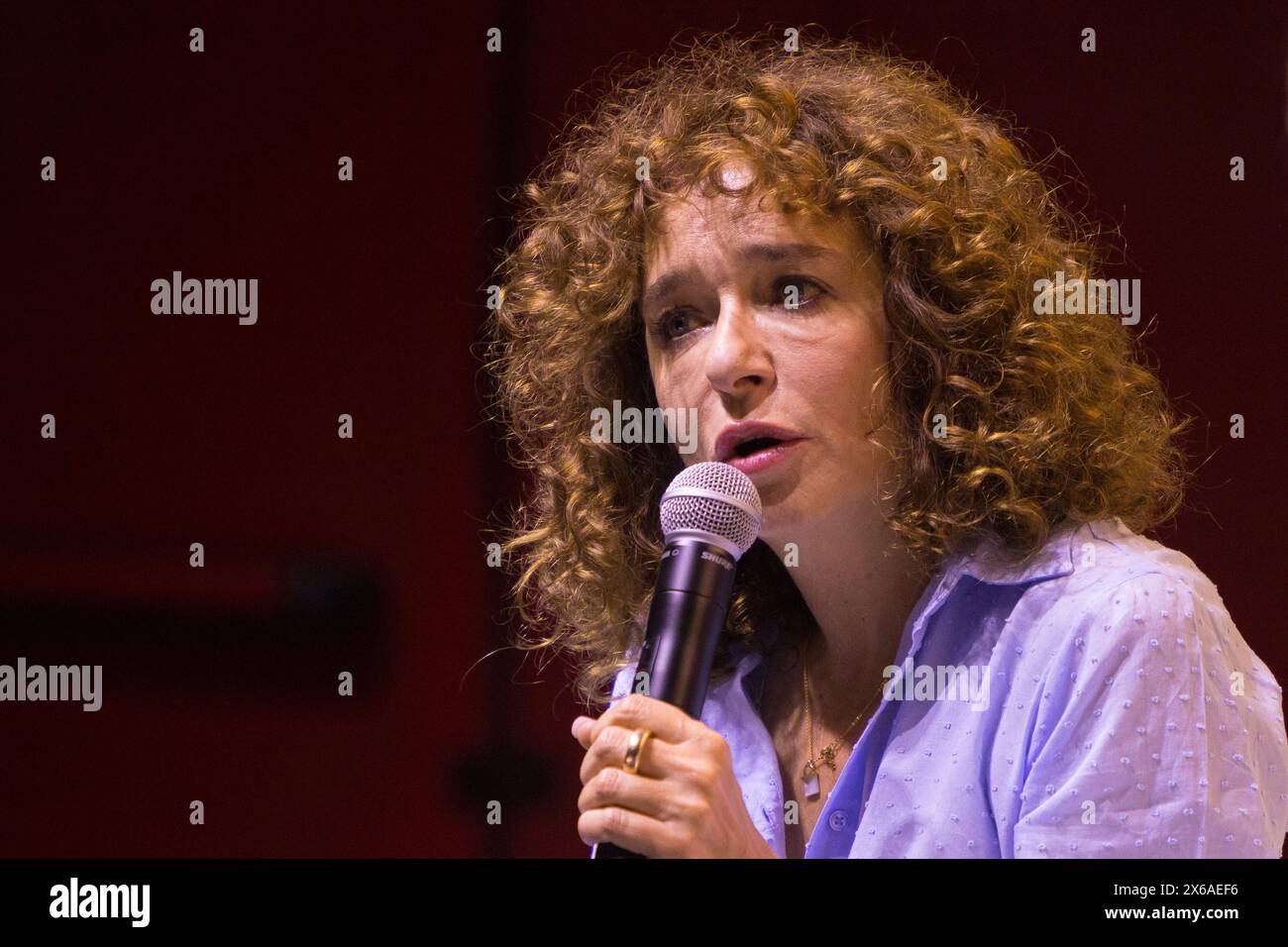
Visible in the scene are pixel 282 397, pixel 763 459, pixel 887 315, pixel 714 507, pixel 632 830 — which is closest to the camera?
pixel 632 830

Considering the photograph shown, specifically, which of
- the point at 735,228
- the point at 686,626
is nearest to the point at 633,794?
the point at 686,626

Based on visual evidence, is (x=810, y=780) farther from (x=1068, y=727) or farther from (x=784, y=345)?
(x=784, y=345)

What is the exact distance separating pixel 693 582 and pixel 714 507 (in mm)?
96

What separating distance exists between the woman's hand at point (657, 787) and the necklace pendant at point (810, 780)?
19.8 inches

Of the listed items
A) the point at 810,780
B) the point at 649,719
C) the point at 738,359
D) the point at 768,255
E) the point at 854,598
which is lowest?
the point at 810,780

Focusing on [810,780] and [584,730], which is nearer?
[584,730]

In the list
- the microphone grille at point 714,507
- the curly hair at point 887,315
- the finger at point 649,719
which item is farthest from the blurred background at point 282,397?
the finger at point 649,719

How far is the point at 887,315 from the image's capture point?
1.51 metres

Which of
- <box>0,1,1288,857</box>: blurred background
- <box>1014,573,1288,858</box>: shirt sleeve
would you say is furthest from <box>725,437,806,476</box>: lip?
<box>0,1,1288,857</box>: blurred background

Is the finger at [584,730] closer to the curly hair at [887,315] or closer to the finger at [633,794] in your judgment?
the finger at [633,794]

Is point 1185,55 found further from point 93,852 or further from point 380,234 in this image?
point 93,852

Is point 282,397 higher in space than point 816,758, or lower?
higher

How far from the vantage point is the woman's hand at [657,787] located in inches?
39.2

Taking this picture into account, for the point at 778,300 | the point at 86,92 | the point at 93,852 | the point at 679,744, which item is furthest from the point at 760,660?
the point at 86,92
